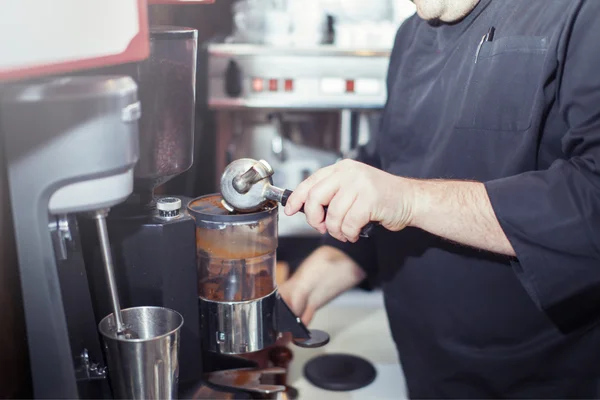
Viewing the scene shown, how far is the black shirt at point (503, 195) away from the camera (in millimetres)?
853

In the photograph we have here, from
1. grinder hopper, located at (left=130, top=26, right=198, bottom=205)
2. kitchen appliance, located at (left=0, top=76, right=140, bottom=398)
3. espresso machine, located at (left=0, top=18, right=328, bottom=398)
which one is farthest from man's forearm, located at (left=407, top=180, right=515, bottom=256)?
kitchen appliance, located at (left=0, top=76, right=140, bottom=398)

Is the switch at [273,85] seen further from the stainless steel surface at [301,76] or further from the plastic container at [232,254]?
the plastic container at [232,254]

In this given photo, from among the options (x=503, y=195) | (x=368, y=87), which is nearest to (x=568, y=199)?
(x=503, y=195)

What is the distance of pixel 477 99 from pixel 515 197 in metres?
0.25

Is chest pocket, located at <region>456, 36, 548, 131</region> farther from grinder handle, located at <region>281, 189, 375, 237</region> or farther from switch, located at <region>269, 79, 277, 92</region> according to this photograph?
switch, located at <region>269, 79, 277, 92</region>

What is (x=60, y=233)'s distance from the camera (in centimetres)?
63

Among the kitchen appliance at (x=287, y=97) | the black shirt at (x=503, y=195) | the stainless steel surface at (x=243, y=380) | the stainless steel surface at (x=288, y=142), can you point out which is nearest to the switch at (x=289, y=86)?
the kitchen appliance at (x=287, y=97)

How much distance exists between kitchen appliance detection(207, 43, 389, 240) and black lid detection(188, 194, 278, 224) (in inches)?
44.0

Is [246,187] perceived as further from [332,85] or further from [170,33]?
[332,85]

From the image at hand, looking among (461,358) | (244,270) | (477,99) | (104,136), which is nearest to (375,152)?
(477,99)

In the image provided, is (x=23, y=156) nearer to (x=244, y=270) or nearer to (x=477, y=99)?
(x=244, y=270)

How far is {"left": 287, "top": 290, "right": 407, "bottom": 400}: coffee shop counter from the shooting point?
1.08 meters

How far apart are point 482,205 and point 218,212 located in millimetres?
347

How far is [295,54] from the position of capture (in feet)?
6.15
